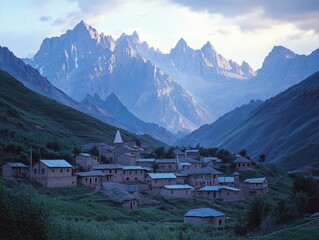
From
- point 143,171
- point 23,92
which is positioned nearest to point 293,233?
point 143,171

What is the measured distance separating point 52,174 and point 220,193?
88.4 feet

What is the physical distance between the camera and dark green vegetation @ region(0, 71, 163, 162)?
301 ft

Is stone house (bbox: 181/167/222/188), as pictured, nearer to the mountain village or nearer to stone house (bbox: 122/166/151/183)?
the mountain village

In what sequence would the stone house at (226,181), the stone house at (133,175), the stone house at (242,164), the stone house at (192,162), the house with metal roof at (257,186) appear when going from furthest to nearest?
the stone house at (242,164)
the stone house at (192,162)
the house with metal roof at (257,186)
the stone house at (226,181)
the stone house at (133,175)

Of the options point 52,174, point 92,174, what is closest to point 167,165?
point 92,174

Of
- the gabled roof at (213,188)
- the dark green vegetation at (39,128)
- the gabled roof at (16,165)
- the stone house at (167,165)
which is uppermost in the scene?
the dark green vegetation at (39,128)

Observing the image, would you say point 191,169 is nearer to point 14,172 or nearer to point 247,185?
point 247,185

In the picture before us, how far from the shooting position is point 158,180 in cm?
8938

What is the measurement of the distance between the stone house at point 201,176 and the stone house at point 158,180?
6.44 m

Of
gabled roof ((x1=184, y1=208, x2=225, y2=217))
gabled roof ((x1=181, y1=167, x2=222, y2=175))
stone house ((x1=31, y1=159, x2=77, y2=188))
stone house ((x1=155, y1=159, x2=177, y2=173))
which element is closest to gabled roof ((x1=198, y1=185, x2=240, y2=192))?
gabled roof ((x1=181, y1=167, x2=222, y2=175))

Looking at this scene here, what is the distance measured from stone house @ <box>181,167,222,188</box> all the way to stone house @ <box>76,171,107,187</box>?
1863 centimetres

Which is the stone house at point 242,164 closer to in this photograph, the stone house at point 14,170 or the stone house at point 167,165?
the stone house at point 167,165

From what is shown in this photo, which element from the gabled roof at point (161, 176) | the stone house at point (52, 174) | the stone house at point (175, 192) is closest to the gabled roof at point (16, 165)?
the stone house at point (52, 174)

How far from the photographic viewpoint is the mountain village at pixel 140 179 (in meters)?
76.2
